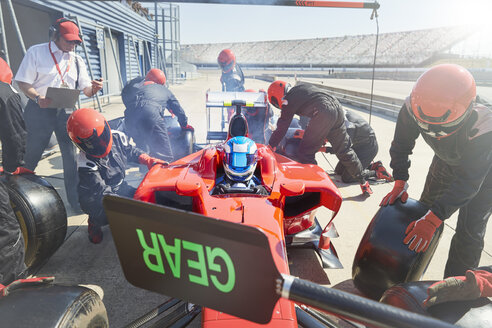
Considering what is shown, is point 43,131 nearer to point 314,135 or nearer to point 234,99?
point 234,99

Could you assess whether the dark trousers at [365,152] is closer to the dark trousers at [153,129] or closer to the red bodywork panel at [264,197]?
the red bodywork panel at [264,197]

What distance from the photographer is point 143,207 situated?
3.36ft

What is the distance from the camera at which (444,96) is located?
2.12 metres

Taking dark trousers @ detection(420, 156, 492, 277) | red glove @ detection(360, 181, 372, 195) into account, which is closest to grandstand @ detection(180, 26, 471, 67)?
red glove @ detection(360, 181, 372, 195)

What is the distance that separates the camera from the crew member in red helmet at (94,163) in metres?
3.10

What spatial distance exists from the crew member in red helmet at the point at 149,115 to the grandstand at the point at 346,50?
5080cm

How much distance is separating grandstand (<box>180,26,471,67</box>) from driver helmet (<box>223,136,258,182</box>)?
177ft

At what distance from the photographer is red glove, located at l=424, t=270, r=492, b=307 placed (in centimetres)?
163

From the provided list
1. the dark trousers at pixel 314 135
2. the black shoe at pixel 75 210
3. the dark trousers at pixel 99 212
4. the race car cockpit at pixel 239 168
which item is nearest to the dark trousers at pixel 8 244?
the dark trousers at pixel 99 212

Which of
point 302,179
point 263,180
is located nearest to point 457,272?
point 302,179

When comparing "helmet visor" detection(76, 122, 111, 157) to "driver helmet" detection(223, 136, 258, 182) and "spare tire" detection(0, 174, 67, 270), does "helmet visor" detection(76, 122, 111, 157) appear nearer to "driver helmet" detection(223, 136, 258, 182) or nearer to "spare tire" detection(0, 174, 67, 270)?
"spare tire" detection(0, 174, 67, 270)

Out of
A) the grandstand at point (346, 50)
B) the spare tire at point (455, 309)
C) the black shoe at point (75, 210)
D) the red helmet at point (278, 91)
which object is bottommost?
the black shoe at point (75, 210)

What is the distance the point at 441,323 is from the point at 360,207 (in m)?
3.84

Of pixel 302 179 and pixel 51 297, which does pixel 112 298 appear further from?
pixel 302 179
